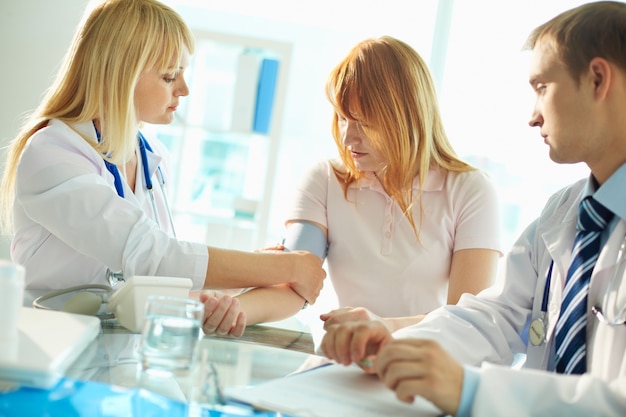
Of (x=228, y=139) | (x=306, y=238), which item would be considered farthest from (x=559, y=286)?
(x=228, y=139)

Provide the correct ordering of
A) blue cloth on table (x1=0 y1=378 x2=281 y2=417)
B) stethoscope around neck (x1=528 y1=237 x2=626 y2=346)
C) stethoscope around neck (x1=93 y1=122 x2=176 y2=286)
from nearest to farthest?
blue cloth on table (x1=0 y1=378 x2=281 y2=417)
stethoscope around neck (x1=528 y1=237 x2=626 y2=346)
stethoscope around neck (x1=93 y1=122 x2=176 y2=286)

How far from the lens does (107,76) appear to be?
5.83 feet

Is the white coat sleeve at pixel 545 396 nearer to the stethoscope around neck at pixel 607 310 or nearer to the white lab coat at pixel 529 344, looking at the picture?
the white lab coat at pixel 529 344

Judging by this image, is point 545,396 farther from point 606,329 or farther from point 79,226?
point 79,226

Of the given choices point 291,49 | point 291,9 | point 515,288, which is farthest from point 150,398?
point 291,9

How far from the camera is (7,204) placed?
1.86 metres

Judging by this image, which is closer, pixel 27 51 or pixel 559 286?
pixel 559 286

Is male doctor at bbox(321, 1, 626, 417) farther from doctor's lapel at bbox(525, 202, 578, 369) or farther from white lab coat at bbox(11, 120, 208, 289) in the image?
white lab coat at bbox(11, 120, 208, 289)

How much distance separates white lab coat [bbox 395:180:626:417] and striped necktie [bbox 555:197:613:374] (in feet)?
0.07

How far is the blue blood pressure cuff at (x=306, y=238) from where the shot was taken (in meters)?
2.06

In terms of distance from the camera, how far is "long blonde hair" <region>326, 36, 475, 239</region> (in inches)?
77.9

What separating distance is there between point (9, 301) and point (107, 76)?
95 centimetres

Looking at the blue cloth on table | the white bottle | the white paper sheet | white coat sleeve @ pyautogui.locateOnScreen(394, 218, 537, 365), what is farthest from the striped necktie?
the white bottle

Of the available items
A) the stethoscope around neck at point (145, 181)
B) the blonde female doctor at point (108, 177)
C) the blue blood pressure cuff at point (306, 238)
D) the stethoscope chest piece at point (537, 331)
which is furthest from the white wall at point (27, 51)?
the stethoscope chest piece at point (537, 331)
